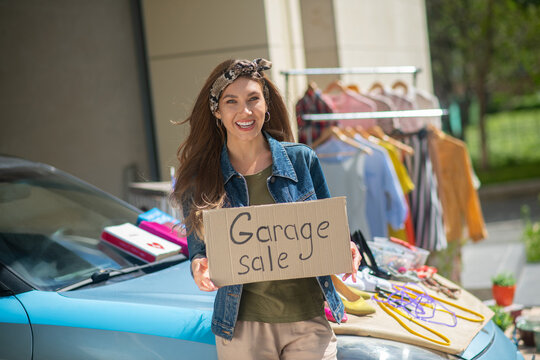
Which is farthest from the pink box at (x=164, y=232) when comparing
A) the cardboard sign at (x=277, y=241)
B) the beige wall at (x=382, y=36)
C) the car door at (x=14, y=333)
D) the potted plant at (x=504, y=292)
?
the beige wall at (x=382, y=36)

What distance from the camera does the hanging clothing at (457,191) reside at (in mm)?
5629

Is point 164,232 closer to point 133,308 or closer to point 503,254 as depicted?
point 133,308

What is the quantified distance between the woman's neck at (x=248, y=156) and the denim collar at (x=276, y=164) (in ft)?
0.11

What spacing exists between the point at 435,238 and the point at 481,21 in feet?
38.1

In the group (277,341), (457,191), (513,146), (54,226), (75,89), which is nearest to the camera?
(277,341)

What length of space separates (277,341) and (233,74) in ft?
3.14

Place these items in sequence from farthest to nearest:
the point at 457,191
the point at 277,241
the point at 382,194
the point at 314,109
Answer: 1. the point at 457,191
2. the point at 314,109
3. the point at 382,194
4. the point at 277,241

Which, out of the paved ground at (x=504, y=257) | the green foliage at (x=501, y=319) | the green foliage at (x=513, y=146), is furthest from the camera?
the green foliage at (x=513, y=146)

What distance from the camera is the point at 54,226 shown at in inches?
145

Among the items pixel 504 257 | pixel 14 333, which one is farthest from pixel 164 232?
pixel 504 257

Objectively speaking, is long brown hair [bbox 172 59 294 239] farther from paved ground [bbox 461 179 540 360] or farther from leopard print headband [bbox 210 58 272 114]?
paved ground [bbox 461 179 540 360]

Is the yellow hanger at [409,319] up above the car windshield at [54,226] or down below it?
below

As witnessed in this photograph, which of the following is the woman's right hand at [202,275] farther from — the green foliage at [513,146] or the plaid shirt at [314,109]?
the green foliage at [513,146]

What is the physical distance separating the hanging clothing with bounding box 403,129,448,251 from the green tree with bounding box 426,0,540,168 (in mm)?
8178
